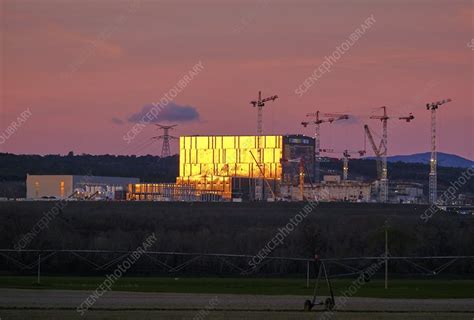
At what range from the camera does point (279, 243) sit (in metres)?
71.4

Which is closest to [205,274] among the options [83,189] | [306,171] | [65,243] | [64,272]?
[64,272]

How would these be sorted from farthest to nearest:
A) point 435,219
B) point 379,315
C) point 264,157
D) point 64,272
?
1. point 264,157
2. point 435,219
3. point 64,272
4. point 379,315

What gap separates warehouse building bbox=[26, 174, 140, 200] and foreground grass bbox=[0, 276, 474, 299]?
8228 cm

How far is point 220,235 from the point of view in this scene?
79.2 metres

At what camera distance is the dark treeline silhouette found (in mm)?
62441

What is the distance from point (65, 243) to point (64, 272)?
10.3 metres

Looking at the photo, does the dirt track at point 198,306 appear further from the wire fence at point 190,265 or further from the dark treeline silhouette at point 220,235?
the dark treeline silhouette at point 220,235

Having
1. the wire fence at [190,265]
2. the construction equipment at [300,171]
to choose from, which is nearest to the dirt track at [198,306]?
the wire fence at [190,265]

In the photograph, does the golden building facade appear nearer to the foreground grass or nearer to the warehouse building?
the warehouse building

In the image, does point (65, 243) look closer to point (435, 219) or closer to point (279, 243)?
point (279, 243)

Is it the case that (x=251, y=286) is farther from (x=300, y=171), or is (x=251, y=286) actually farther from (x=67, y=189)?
(x=300, y=171)

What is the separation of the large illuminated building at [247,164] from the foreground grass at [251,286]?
308 feet

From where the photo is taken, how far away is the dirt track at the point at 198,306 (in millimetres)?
30125

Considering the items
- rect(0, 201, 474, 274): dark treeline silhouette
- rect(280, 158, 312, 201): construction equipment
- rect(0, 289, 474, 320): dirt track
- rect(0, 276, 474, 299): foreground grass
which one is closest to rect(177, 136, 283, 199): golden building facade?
rect(280, 158, 312, 201): construction equipment
